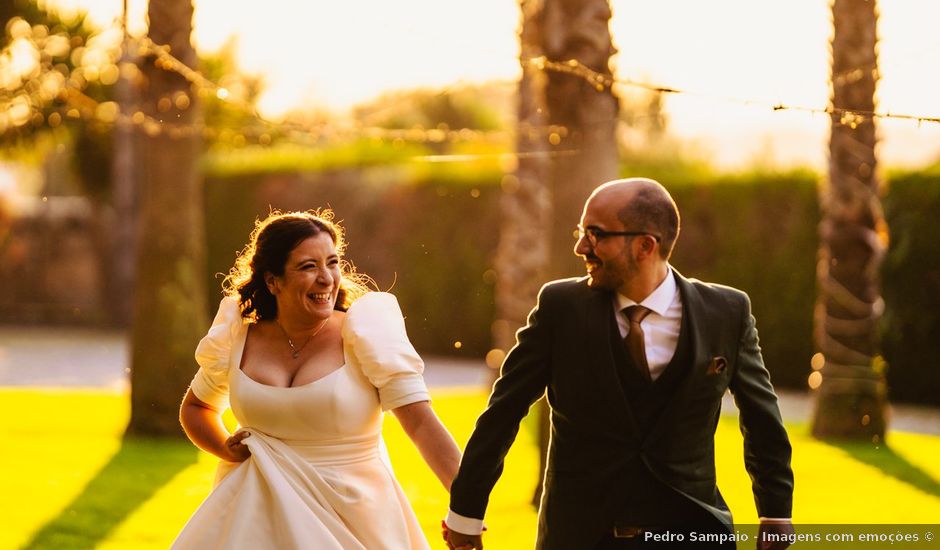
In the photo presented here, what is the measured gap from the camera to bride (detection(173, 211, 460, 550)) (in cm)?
371

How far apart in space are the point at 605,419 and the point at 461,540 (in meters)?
0.54

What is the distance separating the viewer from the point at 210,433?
13.4ft

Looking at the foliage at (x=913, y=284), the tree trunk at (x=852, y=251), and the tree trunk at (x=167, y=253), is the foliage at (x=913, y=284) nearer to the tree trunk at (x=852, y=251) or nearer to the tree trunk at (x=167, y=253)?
the tree trunk at (x=852, y=251)

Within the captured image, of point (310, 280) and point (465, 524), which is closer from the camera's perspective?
point (465, 524)

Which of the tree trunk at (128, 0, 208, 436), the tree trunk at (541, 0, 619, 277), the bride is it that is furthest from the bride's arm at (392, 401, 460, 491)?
the tree trunk at (128, 0, 208, 436)

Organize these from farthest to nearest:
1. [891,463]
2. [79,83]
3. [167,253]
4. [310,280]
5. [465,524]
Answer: [79,83] → [167,253] → [891,463] → [310,280] → [465,524]

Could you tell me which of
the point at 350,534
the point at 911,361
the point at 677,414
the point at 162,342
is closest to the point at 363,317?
the point at 350,534

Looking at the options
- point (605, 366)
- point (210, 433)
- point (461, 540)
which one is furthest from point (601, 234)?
point (210, 433)

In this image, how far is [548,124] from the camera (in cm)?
729

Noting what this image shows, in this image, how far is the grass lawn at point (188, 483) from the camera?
696 centimetres

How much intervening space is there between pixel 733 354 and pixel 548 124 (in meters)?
4.10

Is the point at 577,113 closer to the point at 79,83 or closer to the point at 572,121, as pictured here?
the point at 572,121

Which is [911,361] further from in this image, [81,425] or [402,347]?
[402,347]

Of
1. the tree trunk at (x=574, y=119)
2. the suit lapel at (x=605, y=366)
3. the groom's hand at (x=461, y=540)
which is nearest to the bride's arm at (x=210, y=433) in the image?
the groom's hand at (x=461, y=540)
